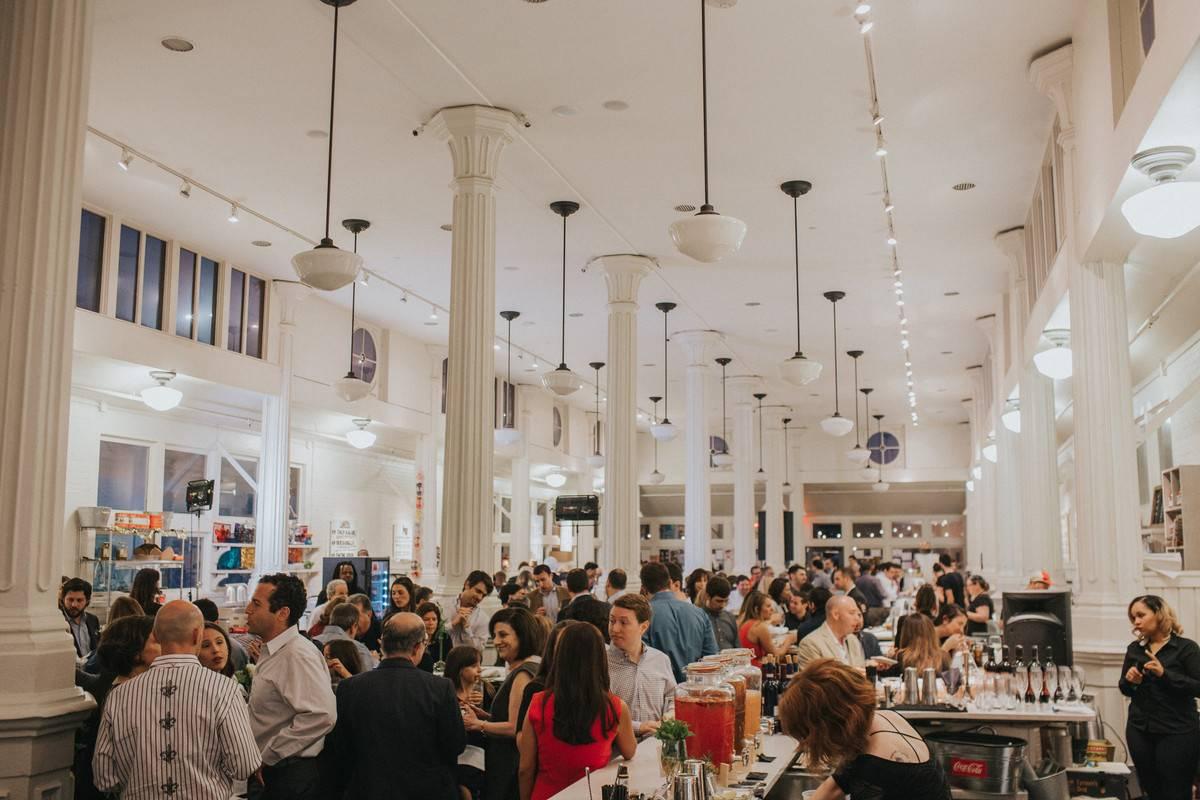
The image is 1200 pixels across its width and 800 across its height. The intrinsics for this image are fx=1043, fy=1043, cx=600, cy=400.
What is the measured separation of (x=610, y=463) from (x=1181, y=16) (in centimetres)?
830

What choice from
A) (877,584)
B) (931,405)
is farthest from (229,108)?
(931,405)

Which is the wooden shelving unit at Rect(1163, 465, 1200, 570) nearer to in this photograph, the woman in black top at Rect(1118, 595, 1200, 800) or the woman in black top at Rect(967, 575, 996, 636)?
the woman in black top at Rect(967, 575, 996, 636)

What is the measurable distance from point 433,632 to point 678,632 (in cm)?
180

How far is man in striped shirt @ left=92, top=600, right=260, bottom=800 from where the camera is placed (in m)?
3.55

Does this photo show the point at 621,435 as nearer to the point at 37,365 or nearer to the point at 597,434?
the point at 37,365

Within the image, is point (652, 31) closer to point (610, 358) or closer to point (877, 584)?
point (610, 358)

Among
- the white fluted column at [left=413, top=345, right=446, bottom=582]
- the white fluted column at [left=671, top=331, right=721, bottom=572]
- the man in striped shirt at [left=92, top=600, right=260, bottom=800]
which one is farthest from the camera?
the white fluted column at [left=413, top=345, right=446, bottom=582]

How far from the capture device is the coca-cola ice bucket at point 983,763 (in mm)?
4820

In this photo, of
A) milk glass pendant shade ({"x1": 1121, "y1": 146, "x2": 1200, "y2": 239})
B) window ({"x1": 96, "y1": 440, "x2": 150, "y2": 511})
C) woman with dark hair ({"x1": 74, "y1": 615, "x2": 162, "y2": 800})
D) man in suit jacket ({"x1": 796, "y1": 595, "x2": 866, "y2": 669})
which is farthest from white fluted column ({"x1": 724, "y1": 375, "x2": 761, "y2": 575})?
woman with dark hair ({"x1": 74, "y1": 615, "x2": 162, "y2": 800})

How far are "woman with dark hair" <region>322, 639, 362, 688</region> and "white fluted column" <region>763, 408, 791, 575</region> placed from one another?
20.1 m

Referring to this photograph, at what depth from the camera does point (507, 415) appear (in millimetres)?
21688

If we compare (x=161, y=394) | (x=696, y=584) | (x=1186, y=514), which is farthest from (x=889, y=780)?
(x=161, y=394)

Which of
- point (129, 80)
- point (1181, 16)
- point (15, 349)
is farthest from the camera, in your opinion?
point (129, 80)

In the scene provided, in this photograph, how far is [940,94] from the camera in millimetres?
8305
